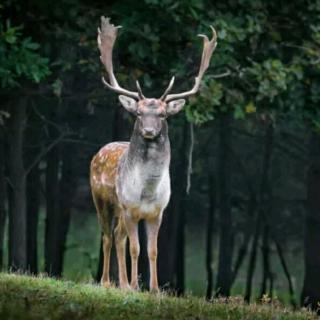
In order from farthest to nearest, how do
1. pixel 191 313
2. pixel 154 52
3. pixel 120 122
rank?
pixel 120 122, pixel 154 52, pixel 191 313

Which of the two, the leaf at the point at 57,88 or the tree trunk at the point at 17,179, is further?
the tree trunk at the point at 17,179

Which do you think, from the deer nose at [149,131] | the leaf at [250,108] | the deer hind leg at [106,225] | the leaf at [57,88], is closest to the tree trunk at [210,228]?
the leaf at [250,108]

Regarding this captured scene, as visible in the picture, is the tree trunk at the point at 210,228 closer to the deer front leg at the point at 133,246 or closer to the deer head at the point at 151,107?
the deer head at the point at 151,107

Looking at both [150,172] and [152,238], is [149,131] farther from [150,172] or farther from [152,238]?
[152,238]

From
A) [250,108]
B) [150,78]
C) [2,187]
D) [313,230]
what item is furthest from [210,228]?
[150,78]

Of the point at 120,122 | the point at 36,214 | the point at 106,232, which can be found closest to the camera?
the point at 106,232

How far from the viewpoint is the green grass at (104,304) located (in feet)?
36.8

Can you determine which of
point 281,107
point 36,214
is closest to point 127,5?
point 281,107

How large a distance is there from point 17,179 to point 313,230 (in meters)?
5.88

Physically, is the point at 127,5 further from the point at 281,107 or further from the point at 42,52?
the point at 281,107

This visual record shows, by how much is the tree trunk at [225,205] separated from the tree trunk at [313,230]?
2.63 m

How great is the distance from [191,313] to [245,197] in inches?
894

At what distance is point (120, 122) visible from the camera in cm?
2405

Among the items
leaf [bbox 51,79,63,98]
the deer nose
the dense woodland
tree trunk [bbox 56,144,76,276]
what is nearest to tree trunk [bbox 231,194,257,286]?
the dense woodland
